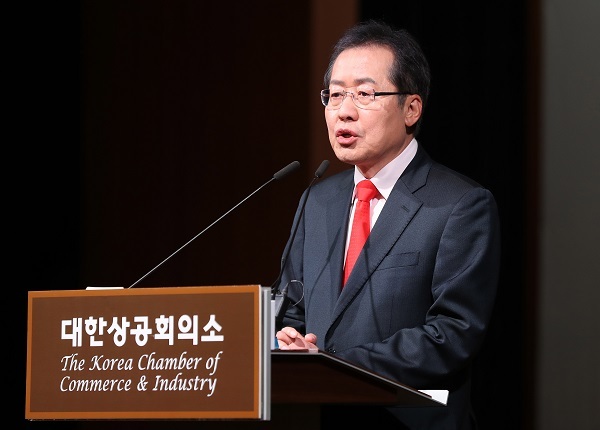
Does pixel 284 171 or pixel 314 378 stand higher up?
pixel 284 171

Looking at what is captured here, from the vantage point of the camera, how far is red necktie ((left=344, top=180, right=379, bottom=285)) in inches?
99.5

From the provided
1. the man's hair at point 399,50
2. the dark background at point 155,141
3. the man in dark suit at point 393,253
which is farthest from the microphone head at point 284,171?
the dark background at point 155,141

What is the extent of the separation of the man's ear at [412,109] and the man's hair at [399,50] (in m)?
0.02

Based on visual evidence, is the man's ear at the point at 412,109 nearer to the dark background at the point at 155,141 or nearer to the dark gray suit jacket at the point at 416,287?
the dark gray suit jacket at the point at 416,287

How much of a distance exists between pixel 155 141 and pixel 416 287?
186cm

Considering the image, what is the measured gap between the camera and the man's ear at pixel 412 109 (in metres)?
2.67

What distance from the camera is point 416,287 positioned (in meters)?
2.39

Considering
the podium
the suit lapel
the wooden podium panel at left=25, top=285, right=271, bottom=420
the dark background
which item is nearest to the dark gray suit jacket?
the suit lapel

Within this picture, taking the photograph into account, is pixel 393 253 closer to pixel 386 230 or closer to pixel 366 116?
pixel 386 230

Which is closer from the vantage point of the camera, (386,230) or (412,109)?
(386,230)

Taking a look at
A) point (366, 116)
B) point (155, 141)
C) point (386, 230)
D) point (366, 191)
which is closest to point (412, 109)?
point (366, 116)

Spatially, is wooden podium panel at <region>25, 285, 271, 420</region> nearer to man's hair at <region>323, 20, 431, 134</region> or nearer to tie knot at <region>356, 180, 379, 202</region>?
tie knot at <region>356, 180, 379, 202</region>

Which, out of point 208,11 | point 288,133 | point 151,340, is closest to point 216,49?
point 208,11

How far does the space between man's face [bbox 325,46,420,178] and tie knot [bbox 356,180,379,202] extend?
0.05m
